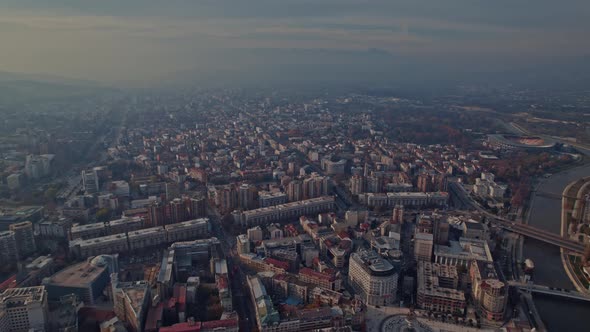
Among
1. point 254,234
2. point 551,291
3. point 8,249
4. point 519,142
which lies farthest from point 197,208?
point 519,142

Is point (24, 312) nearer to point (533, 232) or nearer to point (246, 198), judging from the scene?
point (246, 198)

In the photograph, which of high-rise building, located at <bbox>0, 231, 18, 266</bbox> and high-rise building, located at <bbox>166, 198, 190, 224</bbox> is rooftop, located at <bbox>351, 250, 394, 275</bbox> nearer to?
high-rise building, located at <bbox>166, 198, 190, 224</bbox>

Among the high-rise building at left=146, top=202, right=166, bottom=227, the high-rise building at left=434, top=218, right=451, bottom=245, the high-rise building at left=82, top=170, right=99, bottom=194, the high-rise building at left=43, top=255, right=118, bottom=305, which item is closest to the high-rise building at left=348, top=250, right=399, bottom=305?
the high-rise building at left=434, top=218, right=451, bottom=245

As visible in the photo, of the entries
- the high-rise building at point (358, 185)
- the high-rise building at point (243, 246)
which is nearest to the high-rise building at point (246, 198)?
the high-rise building at point (243, 246)

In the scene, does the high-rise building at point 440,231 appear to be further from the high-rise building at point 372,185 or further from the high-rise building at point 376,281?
the high-rise building at point 372,185

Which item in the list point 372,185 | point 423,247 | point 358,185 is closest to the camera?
point 423,247

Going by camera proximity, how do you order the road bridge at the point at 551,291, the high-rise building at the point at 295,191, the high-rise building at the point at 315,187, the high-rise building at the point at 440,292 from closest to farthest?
1. the high-rise building at the point at 440,292
2. the road bridge at the point at 551,291
3. the high-rise building at the point at 295,191
4. the high-rise building at the point at 315,187

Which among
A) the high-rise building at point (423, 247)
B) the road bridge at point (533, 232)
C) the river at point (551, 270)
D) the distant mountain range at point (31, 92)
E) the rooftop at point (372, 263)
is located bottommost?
the river at point (551, 270)
